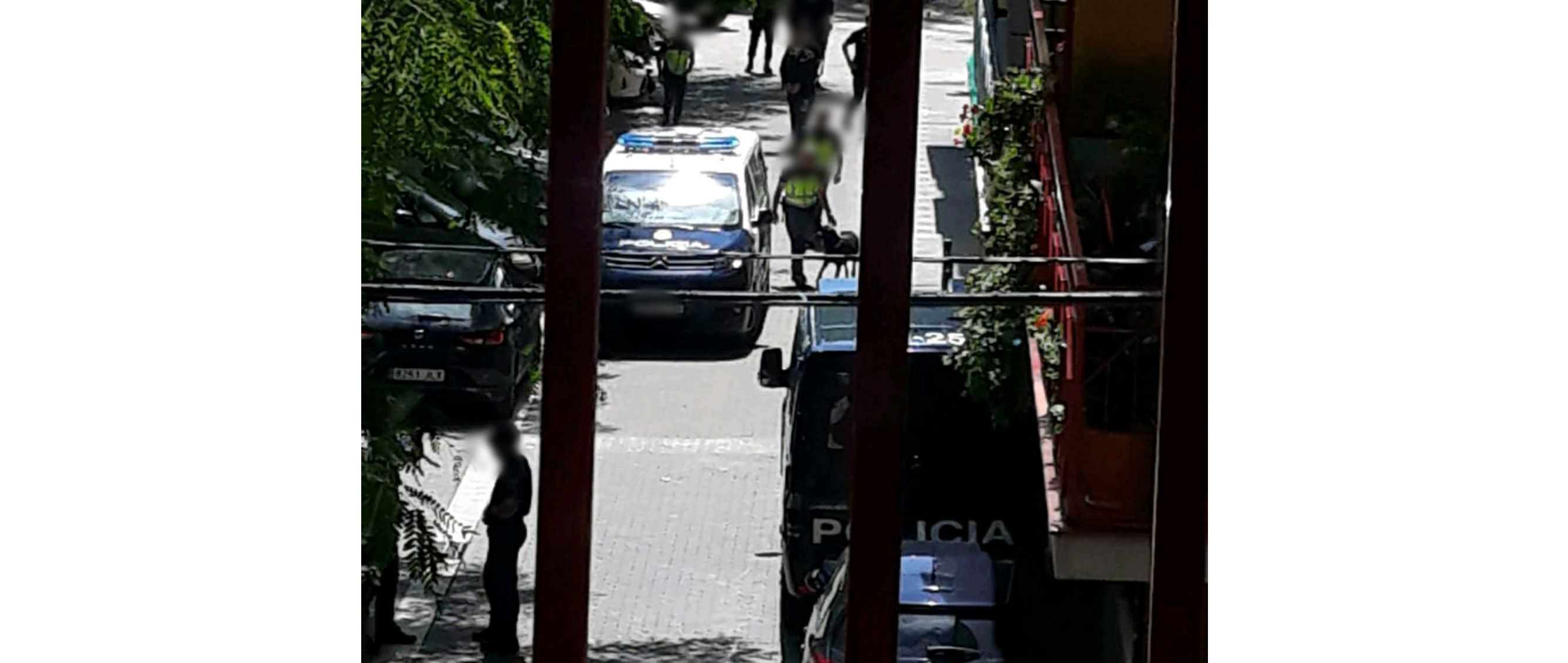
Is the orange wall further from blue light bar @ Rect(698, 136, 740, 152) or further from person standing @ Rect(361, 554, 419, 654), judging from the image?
person standing @ Rect(361, 554, 419, 654)

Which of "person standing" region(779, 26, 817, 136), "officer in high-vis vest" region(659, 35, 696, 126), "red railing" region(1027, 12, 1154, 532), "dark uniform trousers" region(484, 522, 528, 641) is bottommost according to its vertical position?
"dark uniform trousers" region(484, 522, 528, 641)

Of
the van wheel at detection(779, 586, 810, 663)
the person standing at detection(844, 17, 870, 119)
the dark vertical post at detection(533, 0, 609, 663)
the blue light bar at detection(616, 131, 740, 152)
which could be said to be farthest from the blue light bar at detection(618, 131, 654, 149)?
the dark vertical post at detection(533, 0, 609, 663)

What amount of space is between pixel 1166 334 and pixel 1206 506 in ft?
0.26

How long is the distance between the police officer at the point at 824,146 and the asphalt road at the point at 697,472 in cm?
5

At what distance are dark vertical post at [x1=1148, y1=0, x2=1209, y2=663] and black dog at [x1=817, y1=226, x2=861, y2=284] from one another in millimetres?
2267

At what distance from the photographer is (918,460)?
17.2 feet

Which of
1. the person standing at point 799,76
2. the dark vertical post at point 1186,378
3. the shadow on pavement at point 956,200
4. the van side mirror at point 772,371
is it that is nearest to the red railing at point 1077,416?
the shadow on pavement at point 956,200

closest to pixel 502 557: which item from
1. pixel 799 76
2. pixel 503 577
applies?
→ pixel 503 577

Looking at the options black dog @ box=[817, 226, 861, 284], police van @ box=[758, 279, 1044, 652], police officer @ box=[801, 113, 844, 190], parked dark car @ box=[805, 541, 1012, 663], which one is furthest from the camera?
police van @ box=[758, 279, 1044, 652]

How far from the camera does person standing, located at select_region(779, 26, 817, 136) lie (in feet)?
10.0

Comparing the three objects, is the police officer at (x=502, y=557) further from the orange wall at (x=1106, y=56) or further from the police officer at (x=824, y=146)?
the orange wall at (x=1106, y=56)

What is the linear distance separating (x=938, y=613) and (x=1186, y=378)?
342cm

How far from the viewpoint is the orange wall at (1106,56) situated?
4410 mm

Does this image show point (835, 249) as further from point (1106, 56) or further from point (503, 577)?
point (1106, 56)
